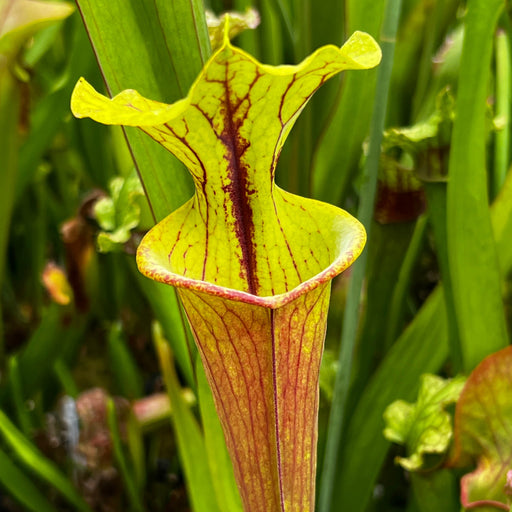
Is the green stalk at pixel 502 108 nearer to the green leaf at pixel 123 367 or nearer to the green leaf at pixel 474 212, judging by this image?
the green leaf at pixel 474 212

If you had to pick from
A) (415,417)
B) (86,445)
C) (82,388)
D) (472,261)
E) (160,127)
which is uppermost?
(160,127)

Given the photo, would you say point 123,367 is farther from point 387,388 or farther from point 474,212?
point 474,212

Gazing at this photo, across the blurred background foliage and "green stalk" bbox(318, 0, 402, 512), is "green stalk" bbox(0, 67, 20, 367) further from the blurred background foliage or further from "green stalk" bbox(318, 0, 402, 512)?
"green stalk" bbox(318, 0, 402, 512)

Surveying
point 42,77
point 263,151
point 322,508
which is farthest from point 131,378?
point 263,151

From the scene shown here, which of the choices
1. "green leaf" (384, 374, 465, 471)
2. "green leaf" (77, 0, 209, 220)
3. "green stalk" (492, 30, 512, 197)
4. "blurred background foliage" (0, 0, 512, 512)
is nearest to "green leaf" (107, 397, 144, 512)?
"blurred background foliage" (0, 0, 512, 512)

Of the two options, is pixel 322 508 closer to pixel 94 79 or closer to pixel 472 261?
pixel 472 261

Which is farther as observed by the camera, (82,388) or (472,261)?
(82,388)

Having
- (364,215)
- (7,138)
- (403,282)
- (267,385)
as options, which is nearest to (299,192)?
(403,282)
